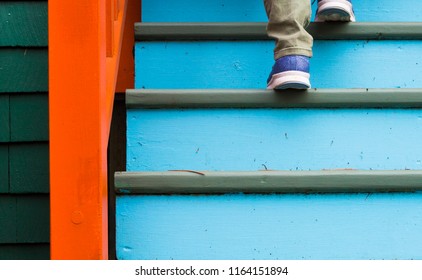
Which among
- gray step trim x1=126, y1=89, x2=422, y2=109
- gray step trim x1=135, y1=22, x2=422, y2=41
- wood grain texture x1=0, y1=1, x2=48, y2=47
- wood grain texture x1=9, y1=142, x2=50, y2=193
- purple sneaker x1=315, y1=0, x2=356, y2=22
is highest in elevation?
wood grain texture x1=0, y1=1, x2=48, y2=47

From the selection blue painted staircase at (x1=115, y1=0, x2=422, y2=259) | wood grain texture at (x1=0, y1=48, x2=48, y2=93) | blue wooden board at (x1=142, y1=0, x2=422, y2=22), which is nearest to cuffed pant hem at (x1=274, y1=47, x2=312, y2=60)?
blue painted staircase at (x1=115, y1=0, x2=422, y2=259)

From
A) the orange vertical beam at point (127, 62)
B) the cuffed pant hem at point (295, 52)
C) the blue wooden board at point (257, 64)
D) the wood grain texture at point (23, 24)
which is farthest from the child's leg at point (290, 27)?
the wood grain texture at point (23, 24)

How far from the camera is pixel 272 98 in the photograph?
1.69 meters

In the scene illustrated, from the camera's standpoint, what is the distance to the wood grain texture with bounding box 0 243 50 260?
7.09 ft

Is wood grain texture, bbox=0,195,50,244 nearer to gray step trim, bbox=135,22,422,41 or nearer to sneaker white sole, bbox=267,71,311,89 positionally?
→ gray step trim, bbox=135,22,422,41

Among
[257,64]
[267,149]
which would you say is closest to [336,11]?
[257,64]

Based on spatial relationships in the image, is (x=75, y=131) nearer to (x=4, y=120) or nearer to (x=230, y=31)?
(x=230, y=31)

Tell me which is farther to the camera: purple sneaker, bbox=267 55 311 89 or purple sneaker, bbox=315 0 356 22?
purple sneaker, bbox=315 0 356 22

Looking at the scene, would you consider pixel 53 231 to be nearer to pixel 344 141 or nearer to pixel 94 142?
pixel 94 142

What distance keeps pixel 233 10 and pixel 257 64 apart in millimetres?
287

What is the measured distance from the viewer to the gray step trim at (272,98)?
5.49 ft

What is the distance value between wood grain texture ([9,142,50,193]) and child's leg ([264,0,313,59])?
87 centimetres

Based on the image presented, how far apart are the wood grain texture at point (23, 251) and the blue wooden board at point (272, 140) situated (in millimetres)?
693

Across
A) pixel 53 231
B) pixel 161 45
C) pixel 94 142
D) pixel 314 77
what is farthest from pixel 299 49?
pixel 53 231
